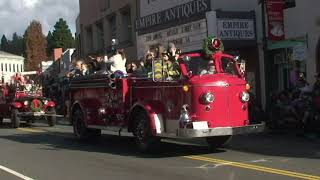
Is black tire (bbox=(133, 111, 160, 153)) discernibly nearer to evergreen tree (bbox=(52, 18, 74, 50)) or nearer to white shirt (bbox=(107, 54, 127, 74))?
white shirt (bbox=(107, 54, 127, 74))

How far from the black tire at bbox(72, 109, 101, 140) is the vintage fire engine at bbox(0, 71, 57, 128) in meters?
6.81

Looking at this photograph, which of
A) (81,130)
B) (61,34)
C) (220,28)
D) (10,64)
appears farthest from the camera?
(10,64)

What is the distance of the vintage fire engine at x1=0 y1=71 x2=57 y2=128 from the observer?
2503cm

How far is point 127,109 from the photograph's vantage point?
49.8 feet

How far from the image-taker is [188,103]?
1333cm

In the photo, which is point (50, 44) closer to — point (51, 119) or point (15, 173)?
point (51, 119)

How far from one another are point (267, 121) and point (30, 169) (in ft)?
26.6

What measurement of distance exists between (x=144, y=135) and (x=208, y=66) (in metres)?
2.07

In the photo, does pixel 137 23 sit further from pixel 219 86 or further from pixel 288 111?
pixel 219 86

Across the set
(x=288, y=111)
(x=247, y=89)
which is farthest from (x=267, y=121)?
(x=247, y=89)

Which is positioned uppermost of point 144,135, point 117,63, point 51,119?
point 117,63

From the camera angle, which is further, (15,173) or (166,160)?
(166,160)

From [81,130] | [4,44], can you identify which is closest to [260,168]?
[81,130]

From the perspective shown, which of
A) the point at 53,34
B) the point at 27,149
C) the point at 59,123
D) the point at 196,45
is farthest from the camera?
the point at 53,34
